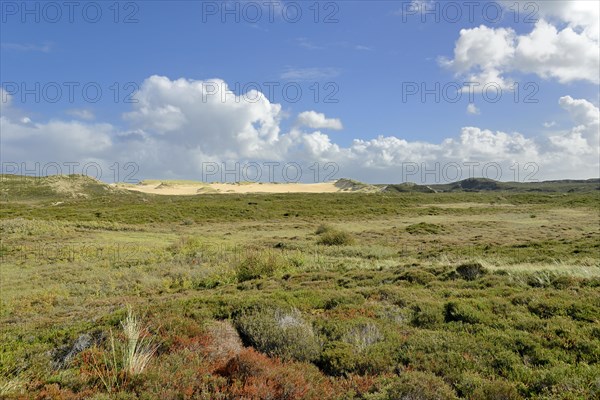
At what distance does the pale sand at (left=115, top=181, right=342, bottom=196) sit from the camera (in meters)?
132

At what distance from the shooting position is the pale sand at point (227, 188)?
132 metres

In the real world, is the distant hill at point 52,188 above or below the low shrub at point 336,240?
above

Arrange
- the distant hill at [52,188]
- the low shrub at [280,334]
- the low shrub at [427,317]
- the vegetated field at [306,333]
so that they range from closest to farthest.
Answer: the vegetated field at [306,333], the low shrub at [280,334], the low shrub at [427,317], the distant hill at [52,188]

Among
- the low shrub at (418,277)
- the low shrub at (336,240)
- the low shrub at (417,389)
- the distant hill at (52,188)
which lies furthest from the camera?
the distant hill at (52,188)

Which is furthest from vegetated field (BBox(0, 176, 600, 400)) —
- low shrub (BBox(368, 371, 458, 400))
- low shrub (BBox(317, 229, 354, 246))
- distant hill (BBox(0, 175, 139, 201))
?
distant hill (BBox(0, 175, 139, 201))

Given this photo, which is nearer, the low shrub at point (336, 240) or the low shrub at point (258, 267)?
the low shrub at point (258, 267)

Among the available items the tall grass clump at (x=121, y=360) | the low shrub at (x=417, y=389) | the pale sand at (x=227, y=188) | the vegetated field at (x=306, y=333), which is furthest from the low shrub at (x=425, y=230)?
the pale sand at (x=227, y=188)

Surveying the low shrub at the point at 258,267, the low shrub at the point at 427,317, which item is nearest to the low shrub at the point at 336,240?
the low shrub at the point at 258,267

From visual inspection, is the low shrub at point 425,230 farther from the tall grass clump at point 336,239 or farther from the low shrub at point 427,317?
the low shrub at point 427,317

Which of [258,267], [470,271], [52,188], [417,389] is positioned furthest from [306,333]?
[52,188]

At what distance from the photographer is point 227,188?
144m

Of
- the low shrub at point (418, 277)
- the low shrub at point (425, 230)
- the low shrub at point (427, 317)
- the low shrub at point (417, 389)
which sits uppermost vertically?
the low shrub at point (417, 389)

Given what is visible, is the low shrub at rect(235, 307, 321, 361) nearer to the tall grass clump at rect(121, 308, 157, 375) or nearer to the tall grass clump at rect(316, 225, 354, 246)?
the tall grass clump at rect(121, 308, 157, 375)

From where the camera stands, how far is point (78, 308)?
14.5 metres
